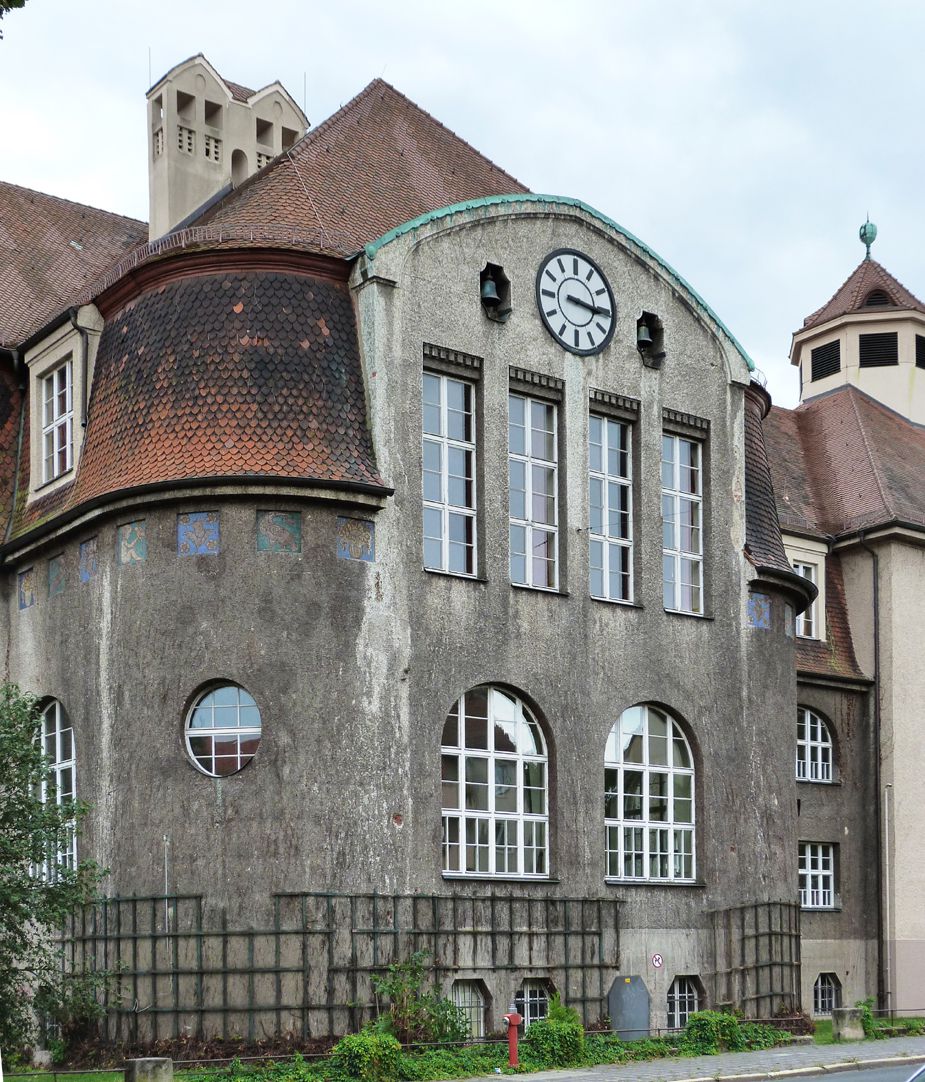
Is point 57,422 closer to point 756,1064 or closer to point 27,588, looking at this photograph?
point 27,588

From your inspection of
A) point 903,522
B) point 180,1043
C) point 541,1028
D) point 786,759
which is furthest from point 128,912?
point 903,522

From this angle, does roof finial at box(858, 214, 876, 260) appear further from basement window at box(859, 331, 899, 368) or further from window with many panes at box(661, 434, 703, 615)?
window with many panes at box(661, 434, 703, 615)

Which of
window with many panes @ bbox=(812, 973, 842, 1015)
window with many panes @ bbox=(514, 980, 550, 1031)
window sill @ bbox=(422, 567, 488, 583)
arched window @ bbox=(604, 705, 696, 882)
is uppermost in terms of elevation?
window sill @ bbox=(422, 567, 488, 583)

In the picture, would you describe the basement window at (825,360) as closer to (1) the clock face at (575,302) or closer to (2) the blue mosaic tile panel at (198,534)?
(1) the clock face at (575,302)

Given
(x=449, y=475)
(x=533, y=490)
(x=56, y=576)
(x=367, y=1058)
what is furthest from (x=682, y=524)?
(x=367, y=1058)

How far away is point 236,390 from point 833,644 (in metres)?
16.8

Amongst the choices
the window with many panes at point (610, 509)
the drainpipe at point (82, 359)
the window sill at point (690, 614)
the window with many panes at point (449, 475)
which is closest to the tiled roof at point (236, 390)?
the drainpipe at point (82, 359)

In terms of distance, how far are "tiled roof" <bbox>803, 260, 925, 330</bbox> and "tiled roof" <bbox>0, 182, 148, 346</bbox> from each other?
18.7 metres

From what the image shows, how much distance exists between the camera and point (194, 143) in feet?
108

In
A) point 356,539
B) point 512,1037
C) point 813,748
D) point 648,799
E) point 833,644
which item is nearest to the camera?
point 512,1037

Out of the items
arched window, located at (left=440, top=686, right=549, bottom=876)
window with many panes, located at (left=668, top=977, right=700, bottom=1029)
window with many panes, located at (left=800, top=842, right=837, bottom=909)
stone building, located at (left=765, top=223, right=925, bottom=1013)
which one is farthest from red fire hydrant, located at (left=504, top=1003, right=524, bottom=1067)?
window with many panes, located at (left=800, top=842, right=837, bottom=909)

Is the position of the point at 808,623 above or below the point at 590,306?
below

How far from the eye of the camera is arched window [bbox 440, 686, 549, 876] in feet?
86.3

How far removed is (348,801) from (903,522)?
679 inches
